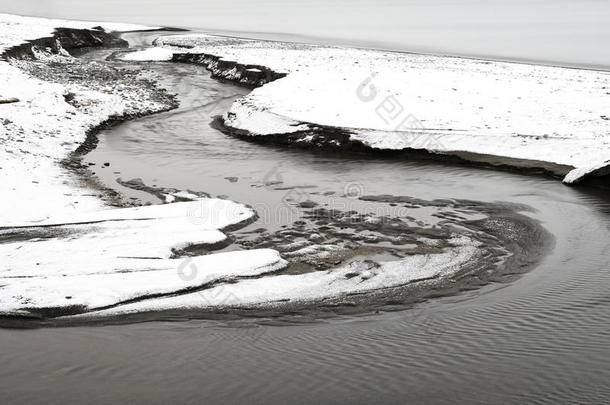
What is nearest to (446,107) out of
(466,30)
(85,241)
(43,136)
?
(43,136)

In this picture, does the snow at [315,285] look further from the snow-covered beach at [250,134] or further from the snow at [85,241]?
the snow at [85,241]

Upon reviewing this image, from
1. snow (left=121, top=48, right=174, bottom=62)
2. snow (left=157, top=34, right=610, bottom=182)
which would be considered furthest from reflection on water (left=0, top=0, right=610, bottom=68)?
snow (left=121, top=48, right=174, bottom=62)

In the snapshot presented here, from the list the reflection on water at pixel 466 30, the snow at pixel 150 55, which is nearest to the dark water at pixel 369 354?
the snow at pixel 150 55

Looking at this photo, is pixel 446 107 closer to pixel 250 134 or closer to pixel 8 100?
pixel 250 134

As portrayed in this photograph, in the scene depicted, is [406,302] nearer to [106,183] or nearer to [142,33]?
[106,183]

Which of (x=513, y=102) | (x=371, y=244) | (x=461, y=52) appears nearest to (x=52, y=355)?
(x=371, y=244)
